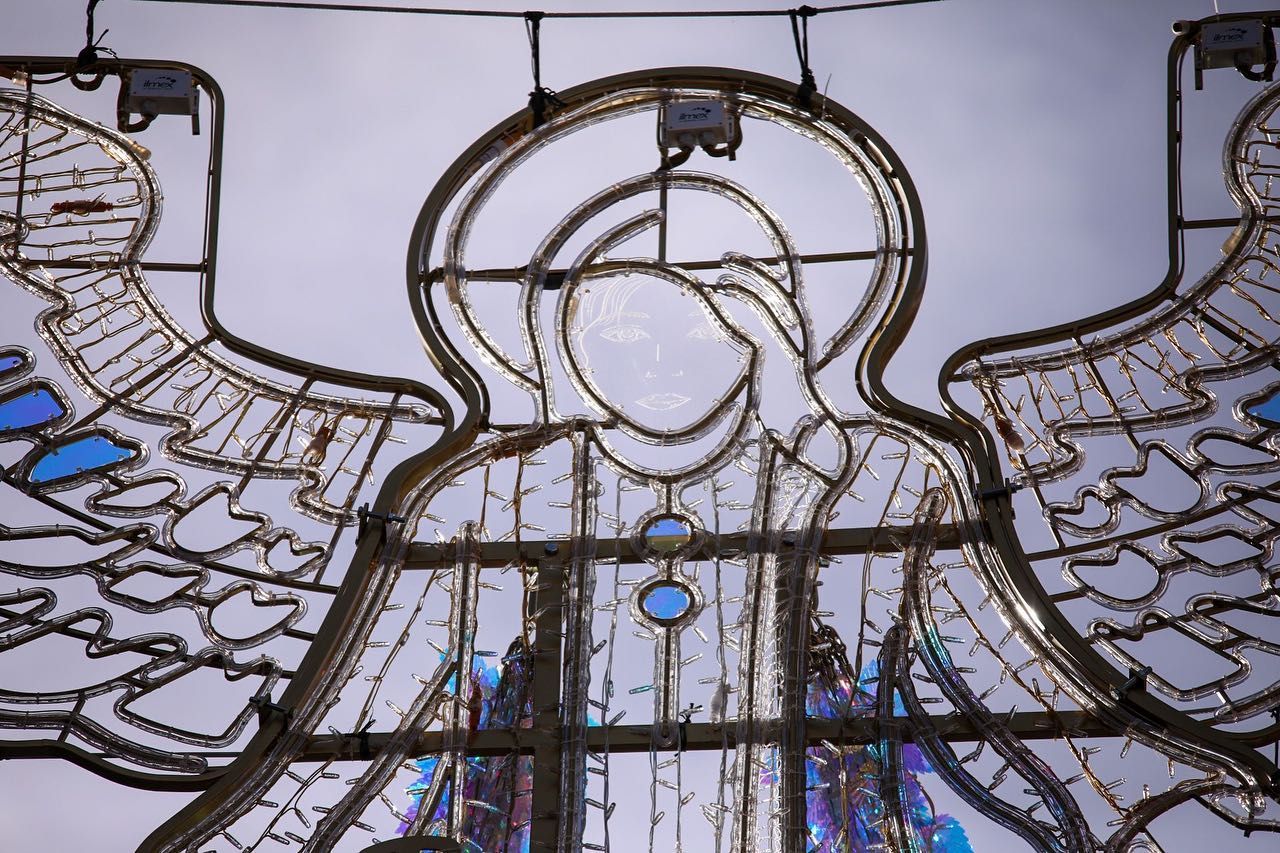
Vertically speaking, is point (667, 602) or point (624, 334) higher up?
point (624, 334)

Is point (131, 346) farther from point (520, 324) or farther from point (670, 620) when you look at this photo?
point (670, 620)

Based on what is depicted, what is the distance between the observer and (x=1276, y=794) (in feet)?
21.5

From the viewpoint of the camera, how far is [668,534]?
23.9ft

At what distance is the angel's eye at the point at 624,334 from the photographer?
755 cm

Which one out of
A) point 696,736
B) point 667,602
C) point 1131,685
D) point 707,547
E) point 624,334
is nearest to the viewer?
point 1131,685

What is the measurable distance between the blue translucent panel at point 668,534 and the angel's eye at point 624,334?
691 millimetres

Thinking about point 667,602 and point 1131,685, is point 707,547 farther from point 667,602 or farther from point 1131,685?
point 1131,685

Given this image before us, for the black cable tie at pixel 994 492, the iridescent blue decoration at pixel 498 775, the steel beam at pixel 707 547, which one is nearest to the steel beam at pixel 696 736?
the iridescent blue decoration at pixel 498 775

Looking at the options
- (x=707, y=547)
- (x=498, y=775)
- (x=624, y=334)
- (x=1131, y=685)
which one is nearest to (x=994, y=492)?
(x=1131, y=685)

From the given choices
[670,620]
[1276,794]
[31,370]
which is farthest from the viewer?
[31,370]

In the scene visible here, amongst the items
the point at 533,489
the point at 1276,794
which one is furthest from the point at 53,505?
the point at 1276,794

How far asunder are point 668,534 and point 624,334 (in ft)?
2.56

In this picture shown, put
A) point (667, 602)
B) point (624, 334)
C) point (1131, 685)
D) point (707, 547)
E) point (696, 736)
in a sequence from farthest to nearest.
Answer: point (624, 334) → point (707, 547) → point (667, 602) → point (696, 736) → point (1131, 685)

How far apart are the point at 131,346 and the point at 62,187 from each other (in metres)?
0.76
